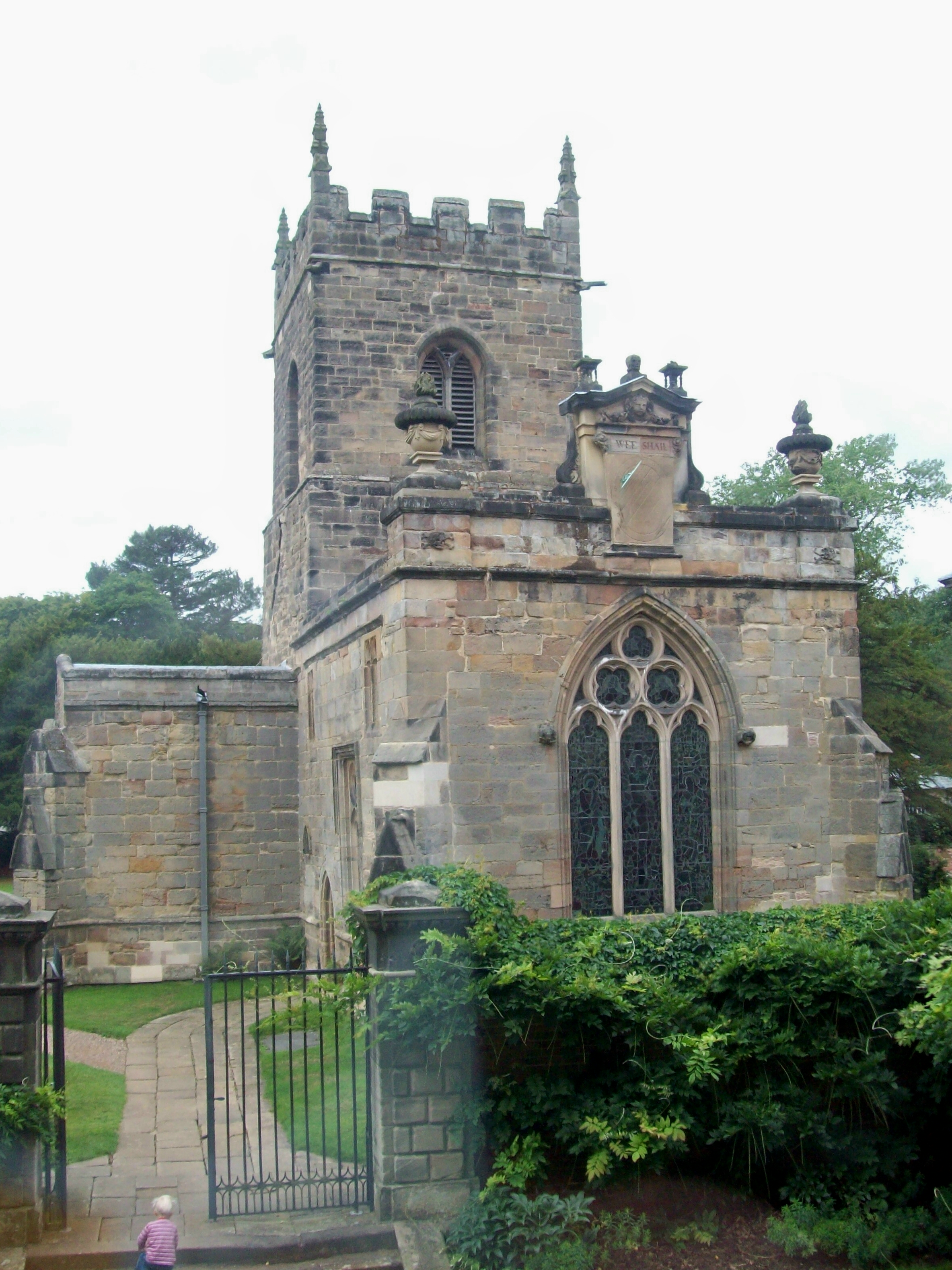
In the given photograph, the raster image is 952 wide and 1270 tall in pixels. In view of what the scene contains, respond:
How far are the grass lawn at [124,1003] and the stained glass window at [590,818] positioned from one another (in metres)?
5.85

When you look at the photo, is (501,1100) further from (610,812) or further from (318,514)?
(318,514)

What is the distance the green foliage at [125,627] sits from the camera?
121 ft

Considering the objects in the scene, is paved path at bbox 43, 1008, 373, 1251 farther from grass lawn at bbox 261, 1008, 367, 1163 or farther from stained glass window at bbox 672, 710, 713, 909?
stained glass window at bbox 672, 710, 713, 909

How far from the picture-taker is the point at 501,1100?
896 cm

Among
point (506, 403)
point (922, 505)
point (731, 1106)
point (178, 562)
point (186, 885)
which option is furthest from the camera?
point (178, 562)

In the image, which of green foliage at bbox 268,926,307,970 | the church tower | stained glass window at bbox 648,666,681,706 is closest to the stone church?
stained glass window at bbox 648,666,681,706

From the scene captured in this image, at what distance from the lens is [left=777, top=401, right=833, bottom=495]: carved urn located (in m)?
14.3

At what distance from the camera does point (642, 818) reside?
43.7 feet

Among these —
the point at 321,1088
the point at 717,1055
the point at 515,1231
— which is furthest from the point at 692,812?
the point at 515,1231

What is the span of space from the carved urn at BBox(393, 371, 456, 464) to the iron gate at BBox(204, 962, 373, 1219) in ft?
17.1

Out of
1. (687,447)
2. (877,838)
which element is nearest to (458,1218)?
(877,838)

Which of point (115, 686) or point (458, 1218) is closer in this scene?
point (458, 1218)

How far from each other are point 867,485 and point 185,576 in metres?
37.6

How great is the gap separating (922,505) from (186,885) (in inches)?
1113
